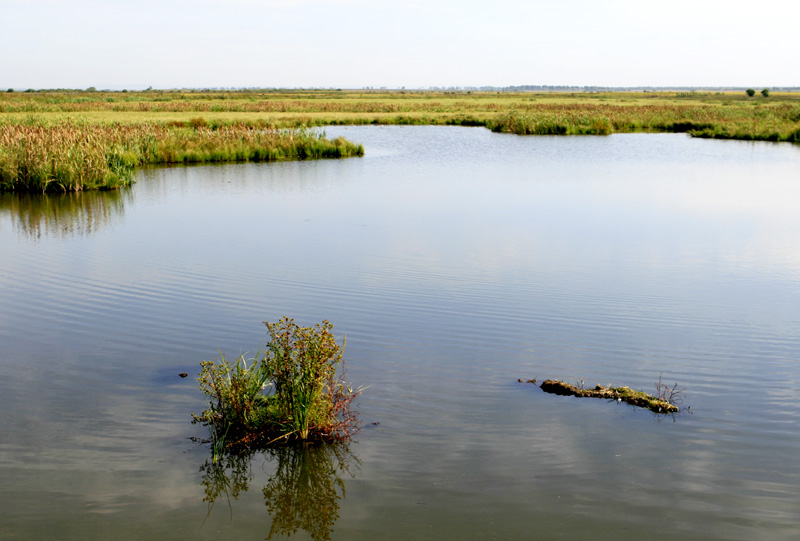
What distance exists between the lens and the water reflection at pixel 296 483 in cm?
463

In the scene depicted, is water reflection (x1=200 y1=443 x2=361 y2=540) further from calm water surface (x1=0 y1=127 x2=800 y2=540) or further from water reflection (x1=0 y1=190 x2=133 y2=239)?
water reflection (x1=0 y1=190 x2=133 y2=239)

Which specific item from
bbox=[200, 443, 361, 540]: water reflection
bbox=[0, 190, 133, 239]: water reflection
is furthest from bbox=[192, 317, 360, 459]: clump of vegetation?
bbox=[0, 190, 133, 239]: water reflection

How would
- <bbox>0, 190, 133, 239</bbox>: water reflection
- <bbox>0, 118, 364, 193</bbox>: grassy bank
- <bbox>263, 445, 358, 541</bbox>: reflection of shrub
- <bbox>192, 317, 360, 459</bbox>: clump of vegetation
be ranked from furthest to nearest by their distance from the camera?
<bbox>0, 118, 364, 193</bbox>: grassy bank, <bbox>0, 190, 133, 239</bbox>: water reflection, <bbox>192, 317, 360, 459</bbox>: clump of vegetation, <bbox>263, 445, 358, 541</bbox>: reflection of shrub

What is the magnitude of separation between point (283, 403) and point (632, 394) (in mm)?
3143

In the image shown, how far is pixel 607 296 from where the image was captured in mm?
9836

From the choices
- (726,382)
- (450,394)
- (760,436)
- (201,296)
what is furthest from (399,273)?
(760,436)

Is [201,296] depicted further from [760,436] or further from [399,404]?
[760,436]

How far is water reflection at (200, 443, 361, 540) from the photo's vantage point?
4.63 metres

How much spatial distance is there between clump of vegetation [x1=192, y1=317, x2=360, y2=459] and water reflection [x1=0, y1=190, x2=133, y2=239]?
10703 millimetres

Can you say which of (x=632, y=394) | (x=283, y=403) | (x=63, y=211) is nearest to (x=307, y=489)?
(x=283, y=403)

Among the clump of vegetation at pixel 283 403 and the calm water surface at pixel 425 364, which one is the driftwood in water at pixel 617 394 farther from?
the clump of vegetation at pixel 283 403

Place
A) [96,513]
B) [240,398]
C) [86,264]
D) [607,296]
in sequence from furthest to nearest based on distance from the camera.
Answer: [86,264]
[607,296]
[240,398]
[96,513]

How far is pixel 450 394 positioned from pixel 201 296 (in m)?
4.73

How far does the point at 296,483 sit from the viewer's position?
508cm
